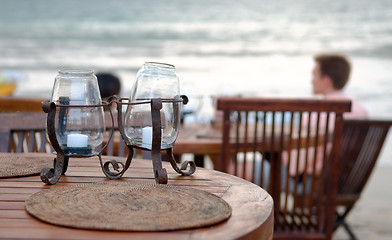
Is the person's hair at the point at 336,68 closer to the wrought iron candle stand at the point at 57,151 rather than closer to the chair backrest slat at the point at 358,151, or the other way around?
the chair backrest slat at the point at 358,151

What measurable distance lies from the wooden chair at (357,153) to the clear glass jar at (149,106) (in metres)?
1.47

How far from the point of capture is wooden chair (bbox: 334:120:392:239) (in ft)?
8.95

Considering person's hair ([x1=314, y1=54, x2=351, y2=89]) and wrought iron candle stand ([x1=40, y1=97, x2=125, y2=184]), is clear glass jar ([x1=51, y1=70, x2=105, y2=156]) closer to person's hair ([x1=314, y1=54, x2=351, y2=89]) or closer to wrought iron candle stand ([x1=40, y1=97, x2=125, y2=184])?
wrought iron candle stand ([x1=40, y1=97, x2=125, y2=184])

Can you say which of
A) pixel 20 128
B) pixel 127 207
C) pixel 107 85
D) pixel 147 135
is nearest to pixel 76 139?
pixel 147 135

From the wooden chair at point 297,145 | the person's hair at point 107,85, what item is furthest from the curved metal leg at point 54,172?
the person's hair at point 107,85

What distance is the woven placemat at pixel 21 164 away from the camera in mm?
1393

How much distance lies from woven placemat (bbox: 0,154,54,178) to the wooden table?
29 millimetres

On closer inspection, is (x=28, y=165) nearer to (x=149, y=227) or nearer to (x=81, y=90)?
(x=81, y=90)

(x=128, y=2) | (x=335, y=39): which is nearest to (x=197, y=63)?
(x=335, y=39)

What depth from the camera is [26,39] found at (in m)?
25.1

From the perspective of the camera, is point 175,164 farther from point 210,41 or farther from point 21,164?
point 210,41

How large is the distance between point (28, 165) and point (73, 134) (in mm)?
211

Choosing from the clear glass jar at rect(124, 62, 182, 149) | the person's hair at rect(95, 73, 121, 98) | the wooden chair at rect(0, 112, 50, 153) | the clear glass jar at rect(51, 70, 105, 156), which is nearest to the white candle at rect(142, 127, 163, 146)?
the clear glass jar at rect(124, 62, 182, 149)

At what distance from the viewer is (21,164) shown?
1.51 metres
